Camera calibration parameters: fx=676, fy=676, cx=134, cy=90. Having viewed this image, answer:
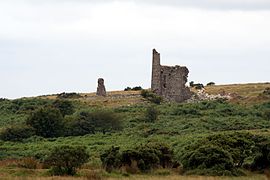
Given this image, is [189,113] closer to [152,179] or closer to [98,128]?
[98,128]

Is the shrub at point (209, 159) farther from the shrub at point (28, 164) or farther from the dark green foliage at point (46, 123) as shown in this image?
the dark green foliage at point (46, 123)

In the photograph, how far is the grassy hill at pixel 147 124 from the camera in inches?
1533

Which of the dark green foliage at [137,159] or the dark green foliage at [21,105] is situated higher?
the dark green foliage at [21,105]

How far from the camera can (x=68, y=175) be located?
89.0 ft

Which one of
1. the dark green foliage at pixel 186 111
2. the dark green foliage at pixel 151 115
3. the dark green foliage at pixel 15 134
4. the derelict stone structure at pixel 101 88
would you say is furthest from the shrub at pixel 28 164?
the derelict stone structure at pixel 101 88

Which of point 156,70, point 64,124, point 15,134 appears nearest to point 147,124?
point 64,124

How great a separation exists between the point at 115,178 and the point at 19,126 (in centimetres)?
3059

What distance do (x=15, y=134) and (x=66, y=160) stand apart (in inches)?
1030

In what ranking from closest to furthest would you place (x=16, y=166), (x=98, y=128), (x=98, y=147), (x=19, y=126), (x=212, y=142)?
1. (x=16, y=166)
2. (x=212, y=142)
3. (x=98, y=147)
4. (x=19, y=126)
5. (x=98, y=128)

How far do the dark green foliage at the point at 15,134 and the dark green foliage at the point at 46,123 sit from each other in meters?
1.83

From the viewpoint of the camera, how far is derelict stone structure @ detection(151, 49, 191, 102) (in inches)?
2980

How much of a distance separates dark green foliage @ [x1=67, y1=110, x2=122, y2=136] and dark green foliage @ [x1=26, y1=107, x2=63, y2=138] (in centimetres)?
101

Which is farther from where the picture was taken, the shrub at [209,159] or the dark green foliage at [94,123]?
the dark green foliage at [94,123]

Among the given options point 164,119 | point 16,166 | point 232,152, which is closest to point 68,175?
point 16,166
